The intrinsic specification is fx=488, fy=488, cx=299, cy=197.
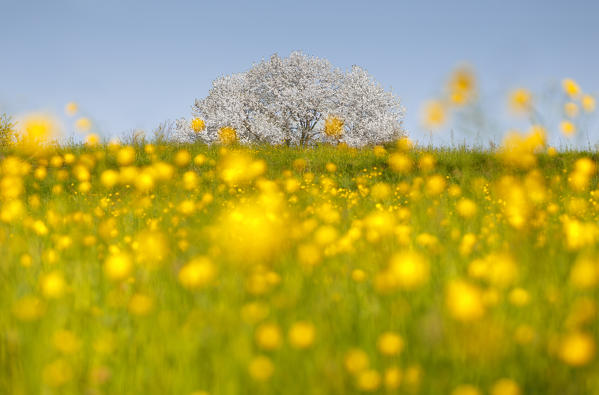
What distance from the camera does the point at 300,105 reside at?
33.0 meters

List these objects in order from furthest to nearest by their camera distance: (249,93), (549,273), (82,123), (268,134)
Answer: (249,93)
(268,134)
(82,123)
(549,273)

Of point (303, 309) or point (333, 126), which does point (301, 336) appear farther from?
point (333, 126)

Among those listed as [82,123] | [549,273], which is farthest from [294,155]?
[549,273]

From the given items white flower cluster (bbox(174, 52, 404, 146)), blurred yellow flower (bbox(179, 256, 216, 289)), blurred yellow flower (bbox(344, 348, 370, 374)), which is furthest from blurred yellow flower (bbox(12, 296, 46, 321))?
white flower cluster (bbox(174, 52, 404, 146))

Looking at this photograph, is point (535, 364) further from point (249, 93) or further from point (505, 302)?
point (249, 93)

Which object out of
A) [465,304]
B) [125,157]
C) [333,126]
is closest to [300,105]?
[333,126]

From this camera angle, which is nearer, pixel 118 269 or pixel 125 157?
pixel 118 269

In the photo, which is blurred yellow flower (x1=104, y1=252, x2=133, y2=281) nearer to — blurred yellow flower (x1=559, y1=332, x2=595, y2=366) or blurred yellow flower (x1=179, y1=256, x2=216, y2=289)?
blurred yellow flower (x1=179, y1=256, x2=216, y2=289)

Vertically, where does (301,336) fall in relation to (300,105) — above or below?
below

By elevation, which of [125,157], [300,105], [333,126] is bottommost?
[125,157]

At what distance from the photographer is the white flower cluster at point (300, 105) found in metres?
33.1

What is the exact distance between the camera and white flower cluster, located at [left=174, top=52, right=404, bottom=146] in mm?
33062

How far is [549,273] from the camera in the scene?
2.87 meters

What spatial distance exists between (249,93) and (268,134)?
4155 millimetres
